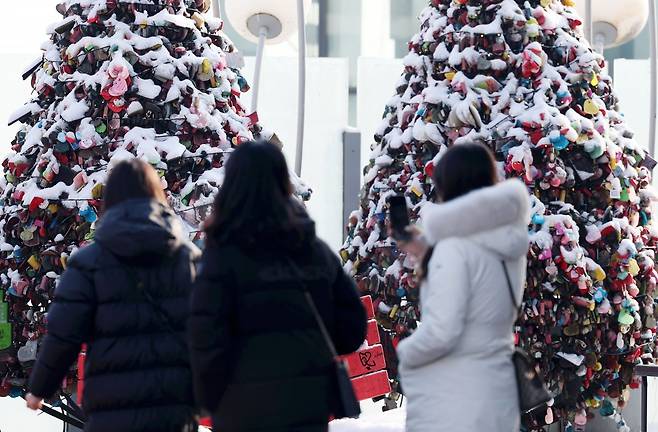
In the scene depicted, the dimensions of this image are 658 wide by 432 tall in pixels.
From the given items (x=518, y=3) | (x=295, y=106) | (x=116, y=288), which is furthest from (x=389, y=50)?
(x=116, y=288)

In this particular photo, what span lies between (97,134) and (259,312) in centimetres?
336

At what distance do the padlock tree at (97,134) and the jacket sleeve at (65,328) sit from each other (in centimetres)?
248

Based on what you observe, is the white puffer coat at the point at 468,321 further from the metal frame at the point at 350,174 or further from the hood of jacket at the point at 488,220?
the metal frame at the point at 350,174

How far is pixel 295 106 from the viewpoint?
13953 mm

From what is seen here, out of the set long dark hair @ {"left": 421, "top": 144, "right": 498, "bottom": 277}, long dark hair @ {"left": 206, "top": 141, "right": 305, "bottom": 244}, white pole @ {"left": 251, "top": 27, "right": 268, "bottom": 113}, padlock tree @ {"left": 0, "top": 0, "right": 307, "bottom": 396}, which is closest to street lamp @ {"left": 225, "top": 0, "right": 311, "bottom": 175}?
white pole @ {"left": 251, "top": 27, "right": 268, "bottom": 113}

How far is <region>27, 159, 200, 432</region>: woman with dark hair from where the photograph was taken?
4223 millimetres

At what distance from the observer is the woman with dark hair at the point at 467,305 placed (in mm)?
4016

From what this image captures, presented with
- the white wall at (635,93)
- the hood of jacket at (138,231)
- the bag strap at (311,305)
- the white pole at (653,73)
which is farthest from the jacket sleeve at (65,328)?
the white wall at (635,93)

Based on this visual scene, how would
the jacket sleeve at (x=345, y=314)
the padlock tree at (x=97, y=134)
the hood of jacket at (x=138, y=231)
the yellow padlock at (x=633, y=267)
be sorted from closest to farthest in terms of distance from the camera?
the jacket sleeve at (x=345, y=314), the hood of jacket at (x=138, y=231), the padlock tree at (x=97, y=134), the yellow padlock at (x=633, y=267)

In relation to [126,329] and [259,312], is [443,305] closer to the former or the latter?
[259,312]

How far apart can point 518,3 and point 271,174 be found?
3.92 meters

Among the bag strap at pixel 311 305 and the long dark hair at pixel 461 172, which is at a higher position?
the long dark hair at pixel 461 172

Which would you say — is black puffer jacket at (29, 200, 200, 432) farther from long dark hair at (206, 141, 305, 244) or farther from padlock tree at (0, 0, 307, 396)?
padlock tree at (0, 0, 307, 396)

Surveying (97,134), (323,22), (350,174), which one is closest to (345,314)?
(97,134)
